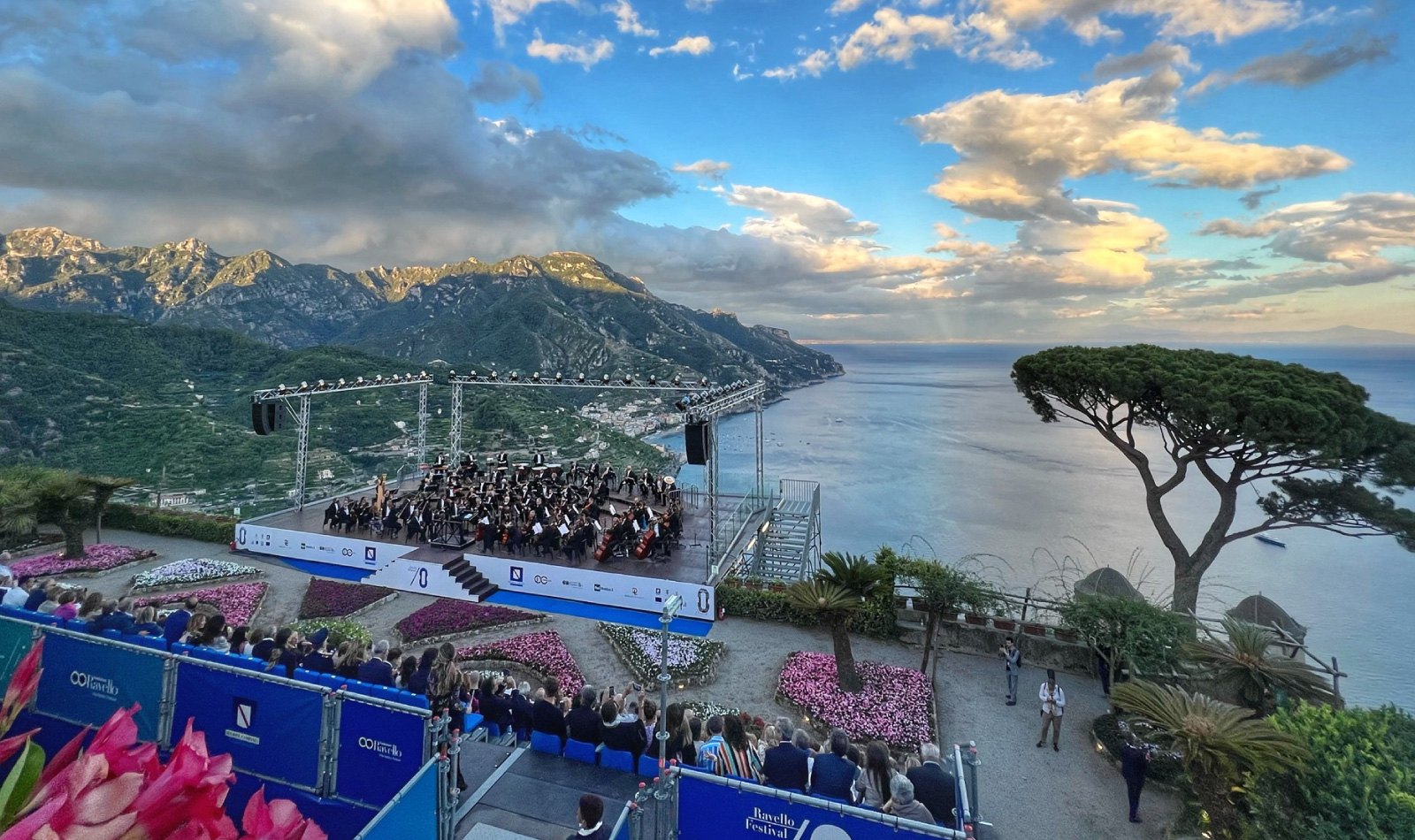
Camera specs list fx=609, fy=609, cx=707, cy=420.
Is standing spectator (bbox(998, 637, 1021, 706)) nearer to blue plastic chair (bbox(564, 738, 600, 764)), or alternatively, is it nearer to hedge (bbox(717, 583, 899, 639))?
hedge (bbox(717, 583, 899, 639))

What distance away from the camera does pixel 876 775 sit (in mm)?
5938

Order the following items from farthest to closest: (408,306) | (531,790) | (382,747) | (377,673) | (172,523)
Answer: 1. (408,306)
2. (172,523)
3. (377,673)
4. (531,790)
5. (382,747)

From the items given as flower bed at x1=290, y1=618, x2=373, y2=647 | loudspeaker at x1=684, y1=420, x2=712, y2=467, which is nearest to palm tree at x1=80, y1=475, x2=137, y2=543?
flower bed at x1=290, y1=618, x2=373, y2=647

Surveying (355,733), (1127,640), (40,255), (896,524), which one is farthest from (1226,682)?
(40,255)

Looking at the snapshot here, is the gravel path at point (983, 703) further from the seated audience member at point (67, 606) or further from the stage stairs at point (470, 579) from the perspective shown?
the seated audience member at point (67, 606)

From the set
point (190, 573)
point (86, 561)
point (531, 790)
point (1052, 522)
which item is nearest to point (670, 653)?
point (531, 790)

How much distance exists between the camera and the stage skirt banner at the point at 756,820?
4512 mm

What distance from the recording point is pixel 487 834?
554 cm

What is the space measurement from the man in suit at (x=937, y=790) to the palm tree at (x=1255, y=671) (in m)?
5.67

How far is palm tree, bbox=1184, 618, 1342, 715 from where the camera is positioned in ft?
27.1

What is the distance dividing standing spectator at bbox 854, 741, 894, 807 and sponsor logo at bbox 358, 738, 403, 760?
13.8 feet

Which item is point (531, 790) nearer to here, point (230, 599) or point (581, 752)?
point (581, 752)

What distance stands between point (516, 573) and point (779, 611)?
625 cm

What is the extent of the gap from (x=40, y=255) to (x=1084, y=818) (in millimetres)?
224868
